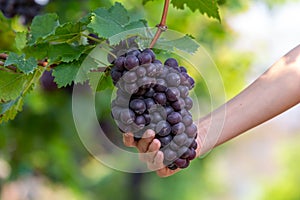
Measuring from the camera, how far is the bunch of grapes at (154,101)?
107 centimetres

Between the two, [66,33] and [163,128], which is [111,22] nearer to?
[66,33]

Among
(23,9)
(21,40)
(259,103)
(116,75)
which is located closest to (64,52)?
(116,75)

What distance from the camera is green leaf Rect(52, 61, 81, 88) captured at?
1.16 metres

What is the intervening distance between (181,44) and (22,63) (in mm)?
297

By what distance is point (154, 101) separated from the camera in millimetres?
1084

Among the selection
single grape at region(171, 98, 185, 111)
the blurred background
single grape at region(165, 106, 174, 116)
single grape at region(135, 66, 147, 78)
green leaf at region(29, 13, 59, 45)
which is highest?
single grape at region(135, 66, 147, 78)

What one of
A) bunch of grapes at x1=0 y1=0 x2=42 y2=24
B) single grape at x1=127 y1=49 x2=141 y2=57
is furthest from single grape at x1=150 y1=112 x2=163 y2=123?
bunch of grapes at x1=0 y1=0 x2=42 y2=24

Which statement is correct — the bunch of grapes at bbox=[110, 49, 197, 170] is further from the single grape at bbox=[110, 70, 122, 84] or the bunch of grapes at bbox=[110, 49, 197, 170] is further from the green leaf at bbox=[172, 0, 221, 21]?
the green leaf at bbox=[172, 0, 221, 21]

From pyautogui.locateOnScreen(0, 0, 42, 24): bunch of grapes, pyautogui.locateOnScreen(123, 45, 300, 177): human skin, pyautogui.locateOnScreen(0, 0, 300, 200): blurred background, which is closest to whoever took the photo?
A: pyautogui.locateOnScreen(123, 45, 300, 177): human skin

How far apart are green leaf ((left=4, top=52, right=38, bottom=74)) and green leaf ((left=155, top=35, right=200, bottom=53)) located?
0.23 metres

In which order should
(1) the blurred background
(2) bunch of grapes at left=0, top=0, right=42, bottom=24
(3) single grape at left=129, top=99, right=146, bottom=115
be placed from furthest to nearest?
(1) the blurred background
(2) bunch of grapes at left=0, top=0, right=42, bottom=24
(3) single grape at left=129, top=99, right=146, bottom=115

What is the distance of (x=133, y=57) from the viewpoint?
42.3 inches

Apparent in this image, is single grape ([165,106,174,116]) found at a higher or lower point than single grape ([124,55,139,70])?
lower

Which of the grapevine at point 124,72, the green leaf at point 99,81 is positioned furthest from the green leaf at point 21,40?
the green leaf at point 99,81
